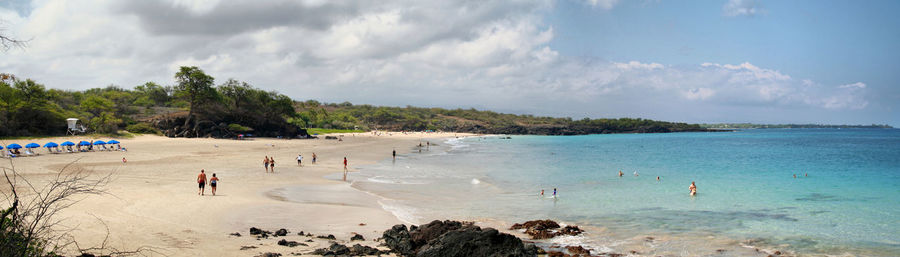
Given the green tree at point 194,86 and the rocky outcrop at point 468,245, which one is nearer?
the rocky outcrop at point 468,245

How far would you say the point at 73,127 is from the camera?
52.7 meters

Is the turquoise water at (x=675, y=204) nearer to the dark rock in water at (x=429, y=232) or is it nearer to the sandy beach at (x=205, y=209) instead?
the sandy beach at (x=205, y=209)

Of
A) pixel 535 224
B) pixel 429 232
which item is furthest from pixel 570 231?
pixel 429 232

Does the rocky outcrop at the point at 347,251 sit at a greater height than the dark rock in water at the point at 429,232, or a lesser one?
lesser

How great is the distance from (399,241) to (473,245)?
97.2 inches

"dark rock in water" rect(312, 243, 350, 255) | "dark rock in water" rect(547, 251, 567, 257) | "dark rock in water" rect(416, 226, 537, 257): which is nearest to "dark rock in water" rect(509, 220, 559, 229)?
"dark rock in water" rect(547, 251, 567, 257)

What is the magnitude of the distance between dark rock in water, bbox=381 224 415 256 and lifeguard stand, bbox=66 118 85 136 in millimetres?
55392

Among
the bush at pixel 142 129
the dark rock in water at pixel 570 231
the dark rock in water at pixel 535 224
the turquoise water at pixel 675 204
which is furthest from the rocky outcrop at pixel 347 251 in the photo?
the bush at pixel 142 129

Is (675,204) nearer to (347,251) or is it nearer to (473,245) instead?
(473,245)

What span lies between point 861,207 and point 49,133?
73124mm

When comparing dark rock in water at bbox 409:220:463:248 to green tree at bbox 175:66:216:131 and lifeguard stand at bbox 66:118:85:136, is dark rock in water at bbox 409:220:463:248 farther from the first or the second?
green tree at bbox 175:66:216:131

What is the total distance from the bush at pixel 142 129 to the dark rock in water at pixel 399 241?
6338 cm

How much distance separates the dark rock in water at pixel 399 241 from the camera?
40.5ft

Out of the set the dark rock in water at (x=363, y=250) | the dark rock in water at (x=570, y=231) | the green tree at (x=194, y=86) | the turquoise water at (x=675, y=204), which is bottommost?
the turquoise water at (x=675, y=204)
